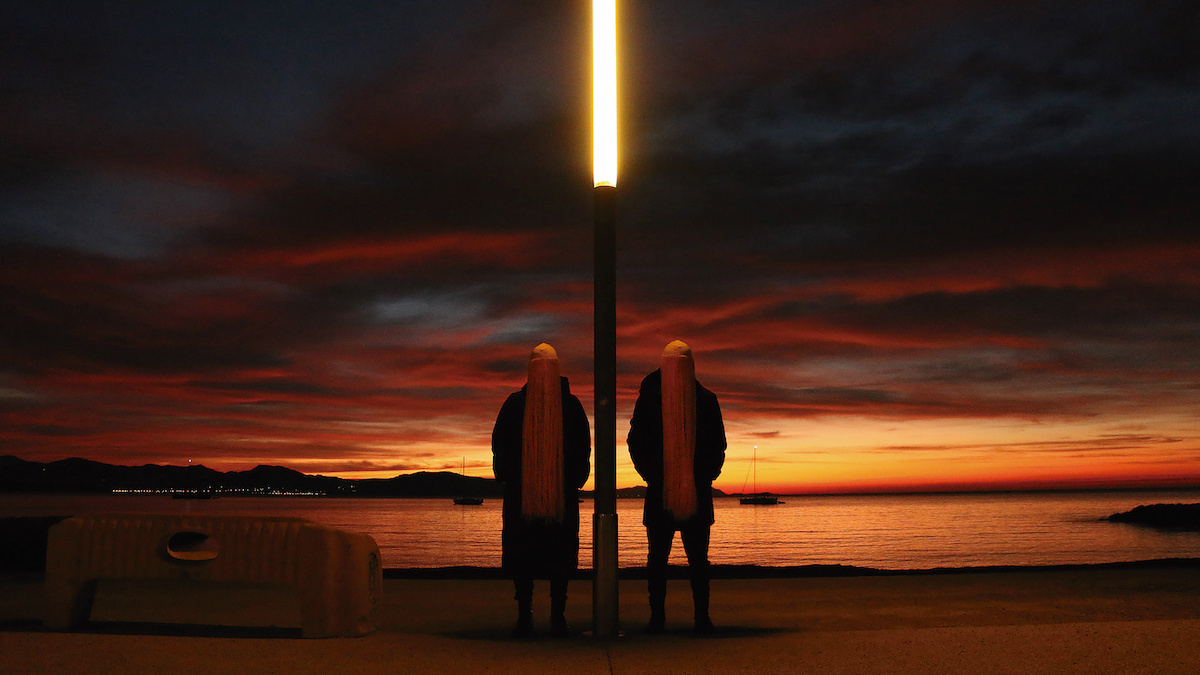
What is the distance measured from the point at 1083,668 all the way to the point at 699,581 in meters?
2.60

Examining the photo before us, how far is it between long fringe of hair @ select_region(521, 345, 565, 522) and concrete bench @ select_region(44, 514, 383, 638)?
1248 millimetres

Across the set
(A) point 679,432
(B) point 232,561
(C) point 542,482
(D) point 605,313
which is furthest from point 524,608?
(D) point 605,313

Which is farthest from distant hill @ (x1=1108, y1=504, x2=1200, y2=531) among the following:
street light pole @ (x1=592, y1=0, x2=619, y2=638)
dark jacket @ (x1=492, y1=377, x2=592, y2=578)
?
street light pole @ (x1=592, y1=0, x2=619, y2=638)

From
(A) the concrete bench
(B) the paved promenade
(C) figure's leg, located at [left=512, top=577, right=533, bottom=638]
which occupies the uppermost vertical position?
(A) the concrete bench

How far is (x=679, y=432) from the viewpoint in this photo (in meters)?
6.72

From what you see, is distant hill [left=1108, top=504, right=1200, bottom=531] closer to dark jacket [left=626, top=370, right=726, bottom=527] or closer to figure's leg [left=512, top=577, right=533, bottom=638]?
dark jacket [left=626, top=370, right=726, bottom=527]

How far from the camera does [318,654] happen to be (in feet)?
18.2

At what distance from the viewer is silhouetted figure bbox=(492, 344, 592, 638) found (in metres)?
6.59

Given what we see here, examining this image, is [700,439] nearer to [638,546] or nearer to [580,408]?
[580,408]

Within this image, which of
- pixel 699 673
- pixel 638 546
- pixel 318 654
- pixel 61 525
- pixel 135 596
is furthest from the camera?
pixel 638 546

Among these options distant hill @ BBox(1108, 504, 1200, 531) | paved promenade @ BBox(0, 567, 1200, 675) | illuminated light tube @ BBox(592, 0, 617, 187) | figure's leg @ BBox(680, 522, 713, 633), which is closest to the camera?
paved promenade @ BBox(0, 567, 1200, 675)

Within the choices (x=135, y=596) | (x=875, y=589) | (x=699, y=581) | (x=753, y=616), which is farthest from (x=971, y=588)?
(x=135, y=596)

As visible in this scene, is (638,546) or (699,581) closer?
(699,581)

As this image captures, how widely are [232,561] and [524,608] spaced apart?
221 cm
